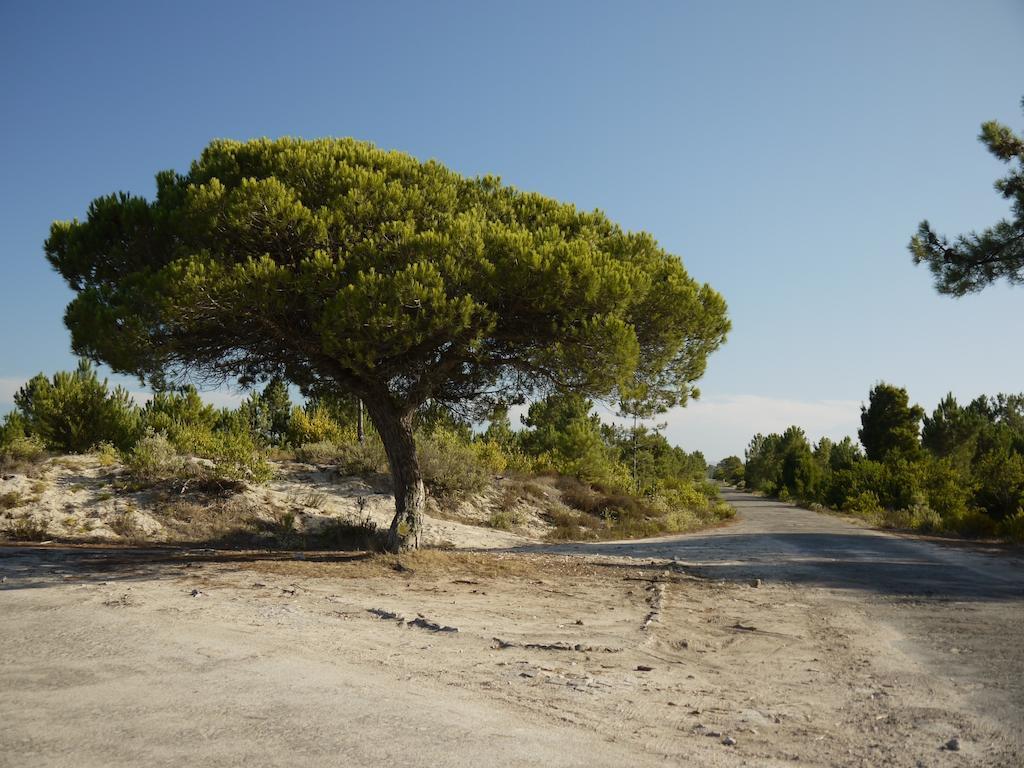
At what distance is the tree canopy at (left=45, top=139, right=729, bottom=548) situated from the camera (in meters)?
9.54

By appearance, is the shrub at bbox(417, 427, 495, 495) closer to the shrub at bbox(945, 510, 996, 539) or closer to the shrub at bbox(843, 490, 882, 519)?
the shrub at bbox(945, 510, 996, 539)

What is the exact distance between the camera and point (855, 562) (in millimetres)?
12367

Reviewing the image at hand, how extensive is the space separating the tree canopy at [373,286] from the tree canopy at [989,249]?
4.86 m

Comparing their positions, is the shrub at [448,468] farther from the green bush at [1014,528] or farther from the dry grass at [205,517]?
the green bush at [1014,528]

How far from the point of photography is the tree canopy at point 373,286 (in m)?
9.54

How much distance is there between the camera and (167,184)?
11.4m

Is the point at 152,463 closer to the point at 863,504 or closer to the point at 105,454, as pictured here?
the point at 105,454

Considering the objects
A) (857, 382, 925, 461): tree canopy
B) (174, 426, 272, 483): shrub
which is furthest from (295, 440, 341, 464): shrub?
(857, 382, 925, 461): tree canopy

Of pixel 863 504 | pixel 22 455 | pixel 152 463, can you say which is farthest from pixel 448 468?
pixel 863 504

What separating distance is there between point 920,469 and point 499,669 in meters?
35.4

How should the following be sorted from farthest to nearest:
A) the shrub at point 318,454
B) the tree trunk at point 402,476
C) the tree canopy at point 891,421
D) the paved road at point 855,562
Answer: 1. the tree canopy at point 891,421
2. the shrub at point 318,454
3. the tree trunk at point 402,476
4. the paved road at point 855,562

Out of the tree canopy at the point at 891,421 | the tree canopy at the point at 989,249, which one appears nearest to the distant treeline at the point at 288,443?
the tree canopy at the point at 989,249

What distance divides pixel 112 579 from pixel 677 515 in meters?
22.0

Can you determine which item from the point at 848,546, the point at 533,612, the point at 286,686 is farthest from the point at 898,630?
the point at 848,546
